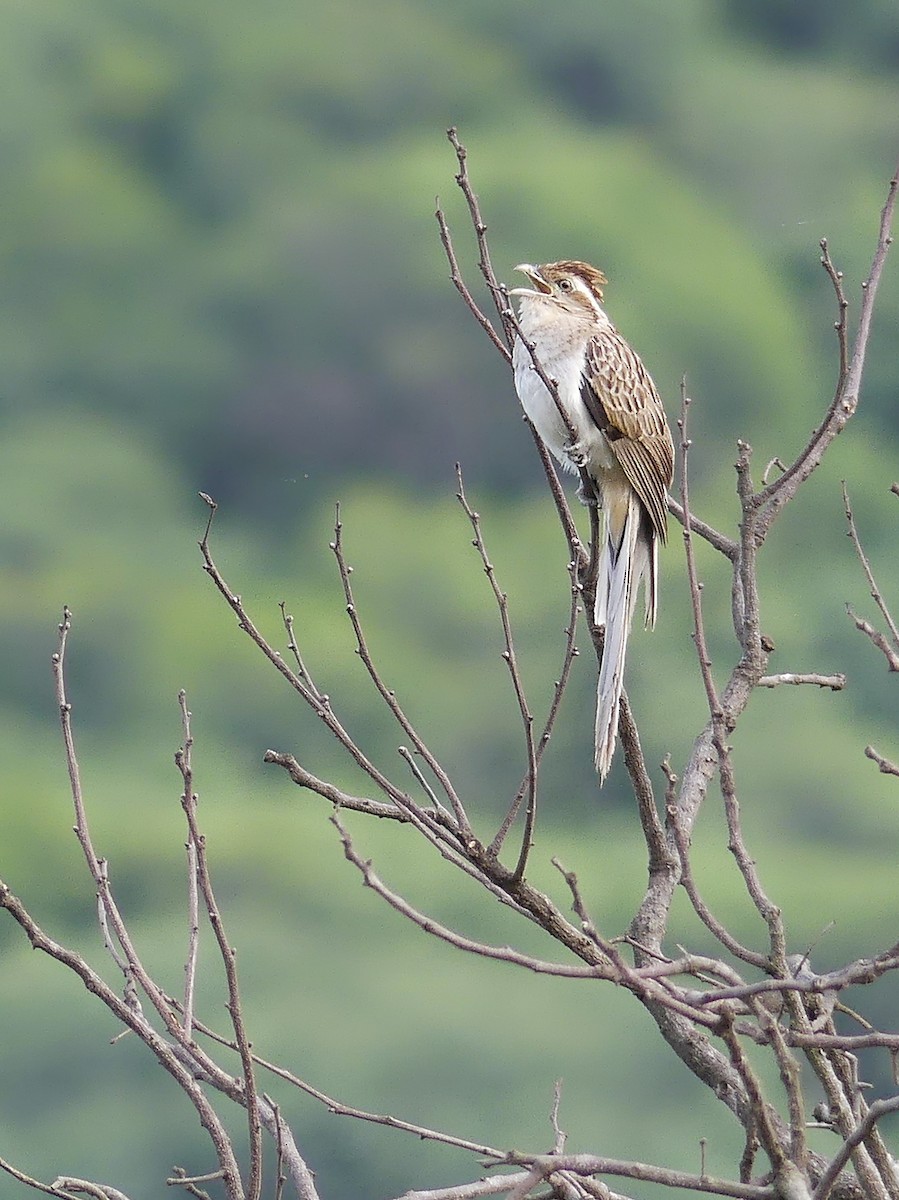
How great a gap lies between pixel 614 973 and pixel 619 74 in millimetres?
9345

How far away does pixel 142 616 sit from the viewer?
8227mm

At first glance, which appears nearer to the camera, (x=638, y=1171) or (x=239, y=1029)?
(x=638, y=1171)

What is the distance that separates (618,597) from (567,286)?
2.97 ft

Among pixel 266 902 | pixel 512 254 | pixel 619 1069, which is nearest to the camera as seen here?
pixel 619 1069

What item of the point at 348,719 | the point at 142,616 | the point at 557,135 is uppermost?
the point at 557,135

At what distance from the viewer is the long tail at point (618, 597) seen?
3.01 m

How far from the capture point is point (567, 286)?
401 cm

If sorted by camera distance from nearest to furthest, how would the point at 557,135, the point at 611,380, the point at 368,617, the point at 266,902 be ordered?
1. the point at 611,380
2. the point at 266,902
3. the point at 368,617
4. the point at 557,135

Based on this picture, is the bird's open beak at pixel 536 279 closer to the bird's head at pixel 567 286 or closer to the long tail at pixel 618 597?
the bird's head at pixel 567 286

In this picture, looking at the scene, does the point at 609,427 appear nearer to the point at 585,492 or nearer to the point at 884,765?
the point at 585,492

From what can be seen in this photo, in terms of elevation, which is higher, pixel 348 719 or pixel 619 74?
pixel 619 74

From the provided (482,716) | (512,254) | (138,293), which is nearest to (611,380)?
(482,716)

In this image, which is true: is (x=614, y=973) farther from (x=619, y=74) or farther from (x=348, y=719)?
(x=619, y=74)

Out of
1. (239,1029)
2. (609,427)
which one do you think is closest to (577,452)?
(609,427)
